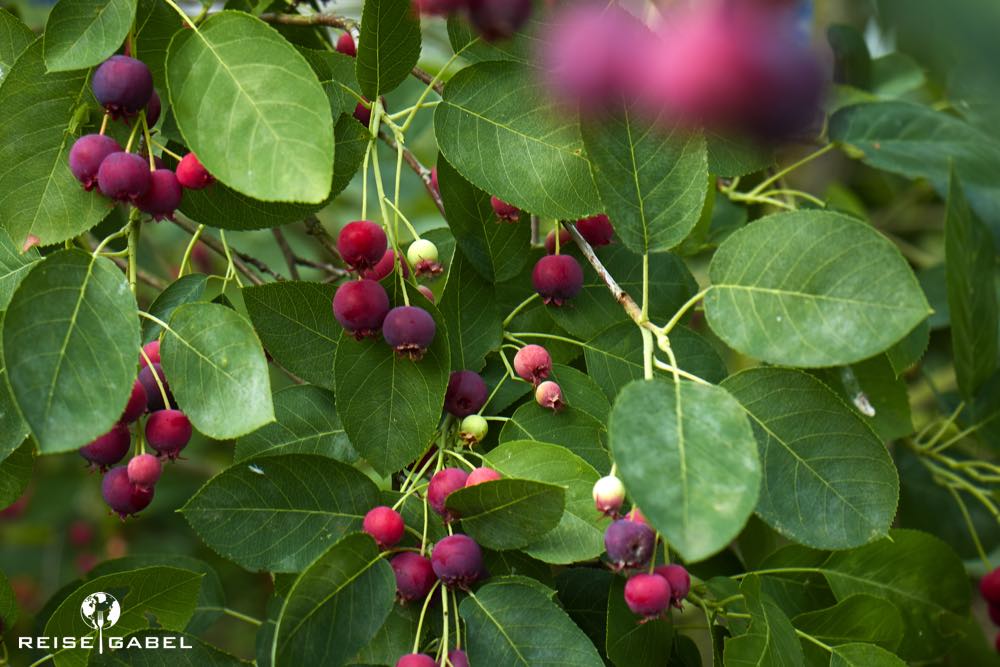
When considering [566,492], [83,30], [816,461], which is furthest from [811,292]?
[83,30]

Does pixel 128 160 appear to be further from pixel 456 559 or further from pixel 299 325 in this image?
pixel 456 559

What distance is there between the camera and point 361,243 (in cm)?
88

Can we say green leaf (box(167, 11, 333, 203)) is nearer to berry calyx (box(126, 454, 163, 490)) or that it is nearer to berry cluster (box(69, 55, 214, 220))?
berry cluster (box(69, 55, 214, 220))


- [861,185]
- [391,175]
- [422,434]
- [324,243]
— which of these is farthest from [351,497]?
[861,185]

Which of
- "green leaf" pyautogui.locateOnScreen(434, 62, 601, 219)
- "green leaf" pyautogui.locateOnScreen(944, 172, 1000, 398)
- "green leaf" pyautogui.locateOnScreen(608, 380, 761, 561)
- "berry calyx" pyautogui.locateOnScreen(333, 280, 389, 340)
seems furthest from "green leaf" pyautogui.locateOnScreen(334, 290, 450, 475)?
"green leaf" pyautogui.locateOnScreen(944, 172, 1000, 398)

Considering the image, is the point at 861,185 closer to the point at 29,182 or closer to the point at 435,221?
the point at 435,221

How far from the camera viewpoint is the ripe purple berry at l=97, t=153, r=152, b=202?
86cm

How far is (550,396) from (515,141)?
25 centimetres

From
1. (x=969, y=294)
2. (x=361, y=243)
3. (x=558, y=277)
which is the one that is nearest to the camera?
(x=361, y=243)

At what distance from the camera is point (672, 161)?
2.89 ft

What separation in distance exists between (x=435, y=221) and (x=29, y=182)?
1197mm

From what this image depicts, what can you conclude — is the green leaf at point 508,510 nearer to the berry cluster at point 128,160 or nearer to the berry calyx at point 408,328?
the berry calyx at point 408,328

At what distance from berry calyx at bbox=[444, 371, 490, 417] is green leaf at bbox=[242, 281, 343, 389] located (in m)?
0.12

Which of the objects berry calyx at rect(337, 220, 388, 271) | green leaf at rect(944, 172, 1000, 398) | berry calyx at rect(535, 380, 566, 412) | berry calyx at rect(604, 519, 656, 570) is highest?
A: berry calyx at rect(337, 220, 388, 271)
